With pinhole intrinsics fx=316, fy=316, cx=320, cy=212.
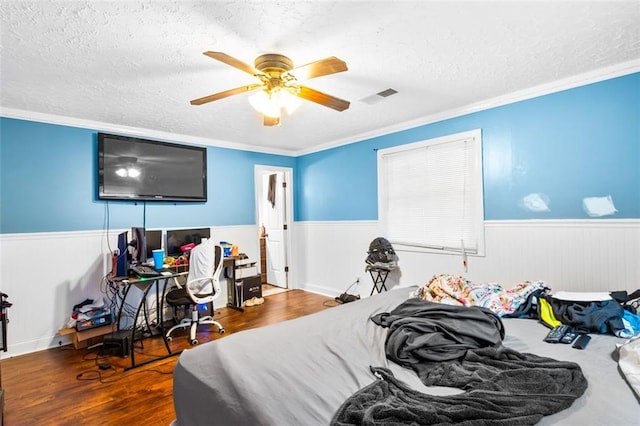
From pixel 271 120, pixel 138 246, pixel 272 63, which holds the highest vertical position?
pixel 272 63

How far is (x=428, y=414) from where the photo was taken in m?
1.10

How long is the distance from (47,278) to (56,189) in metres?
0.97

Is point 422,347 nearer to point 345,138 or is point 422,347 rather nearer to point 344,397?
point 344,397

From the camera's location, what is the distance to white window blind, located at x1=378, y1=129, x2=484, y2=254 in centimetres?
352

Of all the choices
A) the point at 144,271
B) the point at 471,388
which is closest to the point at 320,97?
the point at 471,388

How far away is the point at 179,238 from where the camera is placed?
424 centimetres

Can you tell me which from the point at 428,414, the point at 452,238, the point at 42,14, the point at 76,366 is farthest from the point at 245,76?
the point at 76,366

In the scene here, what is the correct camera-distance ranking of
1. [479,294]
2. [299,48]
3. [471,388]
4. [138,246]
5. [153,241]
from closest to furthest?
[471,388]
[299,48]
[479,294]
[138,246]
[153,241]

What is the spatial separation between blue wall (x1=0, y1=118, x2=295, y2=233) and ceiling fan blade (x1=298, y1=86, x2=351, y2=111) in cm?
284

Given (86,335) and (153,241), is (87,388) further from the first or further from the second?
(153,241)

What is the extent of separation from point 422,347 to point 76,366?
10.4ft

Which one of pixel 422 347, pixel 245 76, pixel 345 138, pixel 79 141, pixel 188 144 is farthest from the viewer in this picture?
pixel 345 138

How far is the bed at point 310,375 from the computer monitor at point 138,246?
2245mm

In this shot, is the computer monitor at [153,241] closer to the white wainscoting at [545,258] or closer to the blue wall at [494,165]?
the blue wall at [494,165]
